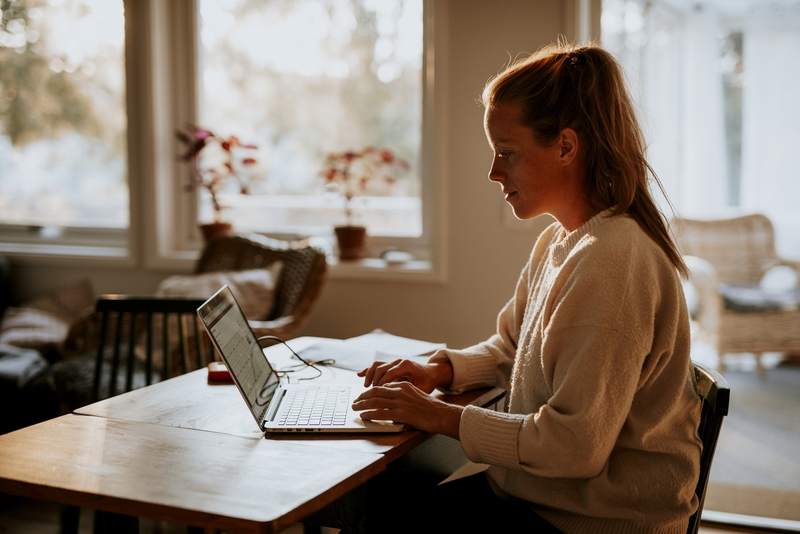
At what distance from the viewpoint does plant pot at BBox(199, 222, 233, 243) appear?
12.5 feet

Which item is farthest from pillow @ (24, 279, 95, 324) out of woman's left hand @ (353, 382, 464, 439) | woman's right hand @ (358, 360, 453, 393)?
woman's left hand @ (353, 382, 464, 439)

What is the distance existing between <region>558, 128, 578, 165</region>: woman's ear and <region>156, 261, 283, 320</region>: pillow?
Result: 75.8 inches

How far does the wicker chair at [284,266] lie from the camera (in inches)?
125

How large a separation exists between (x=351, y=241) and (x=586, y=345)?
2395 millimetres

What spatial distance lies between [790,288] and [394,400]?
470 cm

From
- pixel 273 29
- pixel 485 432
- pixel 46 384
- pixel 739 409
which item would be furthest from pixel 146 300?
pixel 739 409

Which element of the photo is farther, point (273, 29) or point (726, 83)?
point (726, 83)

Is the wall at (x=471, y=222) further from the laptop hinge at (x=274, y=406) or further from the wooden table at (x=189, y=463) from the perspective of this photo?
the wooden table at (x=189, y=463)

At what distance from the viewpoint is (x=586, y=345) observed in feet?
4.38

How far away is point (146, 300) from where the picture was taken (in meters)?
2.55

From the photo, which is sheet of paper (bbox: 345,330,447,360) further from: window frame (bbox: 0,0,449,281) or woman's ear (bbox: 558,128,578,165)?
window frame (bbox: 0,0,449,281)

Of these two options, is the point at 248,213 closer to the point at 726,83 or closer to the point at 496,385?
→ the point at 496,385

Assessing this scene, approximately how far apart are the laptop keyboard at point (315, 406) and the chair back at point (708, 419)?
595 mm

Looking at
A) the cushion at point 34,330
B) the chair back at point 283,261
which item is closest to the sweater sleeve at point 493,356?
the chair back at point 283,261
